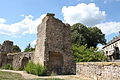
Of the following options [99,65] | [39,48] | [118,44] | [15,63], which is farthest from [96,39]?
[99,65]

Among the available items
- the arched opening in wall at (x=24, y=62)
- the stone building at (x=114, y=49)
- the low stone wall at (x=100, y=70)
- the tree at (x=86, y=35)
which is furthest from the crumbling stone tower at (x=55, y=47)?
the stone building at (x=114, y=49)

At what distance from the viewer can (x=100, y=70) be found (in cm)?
975

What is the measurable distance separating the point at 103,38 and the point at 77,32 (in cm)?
873

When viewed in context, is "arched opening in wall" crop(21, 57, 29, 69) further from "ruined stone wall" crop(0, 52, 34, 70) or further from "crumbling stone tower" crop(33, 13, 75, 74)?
"crumbling stone tower" crop(33, 13, 75, 74)

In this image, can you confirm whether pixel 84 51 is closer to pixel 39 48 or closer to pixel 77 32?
pixel 39 48

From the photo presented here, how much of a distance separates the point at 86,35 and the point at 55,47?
26874 millimetres

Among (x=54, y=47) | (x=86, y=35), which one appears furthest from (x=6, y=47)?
(x=86, y=35)

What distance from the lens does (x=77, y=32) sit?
42.0 m

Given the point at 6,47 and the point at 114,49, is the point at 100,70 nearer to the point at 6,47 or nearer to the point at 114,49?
the point at 6,47

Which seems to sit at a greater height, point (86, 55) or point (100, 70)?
point (86, 55)

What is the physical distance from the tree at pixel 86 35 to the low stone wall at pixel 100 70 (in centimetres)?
2820

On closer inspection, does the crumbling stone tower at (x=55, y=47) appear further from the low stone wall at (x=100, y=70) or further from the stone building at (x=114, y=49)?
the stone building at (x=114, y=49)

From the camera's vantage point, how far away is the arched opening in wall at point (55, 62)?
650 inches

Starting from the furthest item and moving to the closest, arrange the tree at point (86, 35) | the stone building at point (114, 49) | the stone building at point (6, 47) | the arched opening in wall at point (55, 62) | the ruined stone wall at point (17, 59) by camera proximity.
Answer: the stone building at point (114, 49) → the tree at point (86, 35) → the stone building at point (6, 47) → the ruined stone wall at point (17, 59) → the arched opening in wall at point (55, 62)
